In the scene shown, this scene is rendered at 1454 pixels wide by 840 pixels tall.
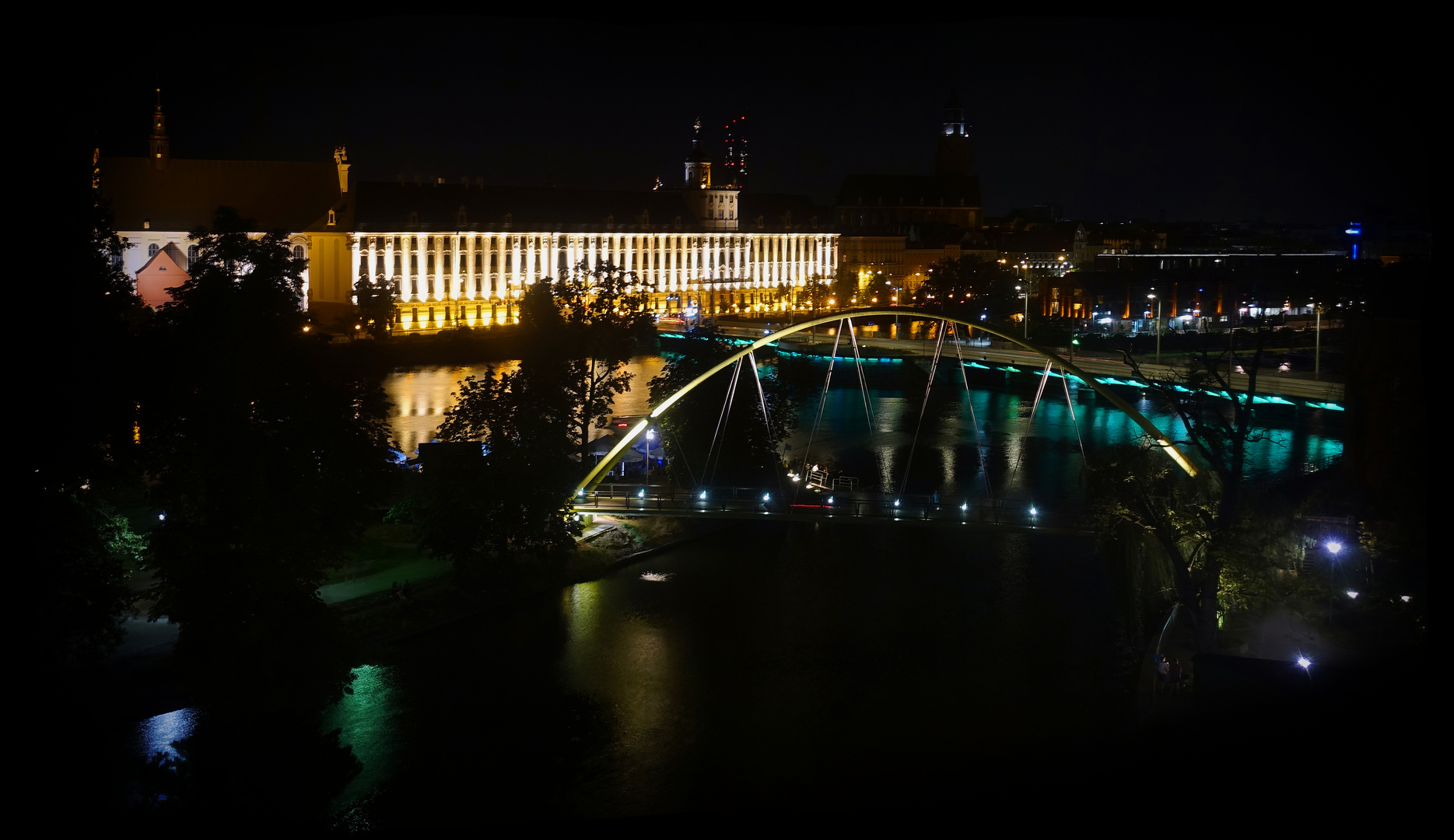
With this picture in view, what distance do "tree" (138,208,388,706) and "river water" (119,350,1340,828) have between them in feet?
2.86

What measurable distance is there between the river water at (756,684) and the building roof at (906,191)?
53412 millimetres

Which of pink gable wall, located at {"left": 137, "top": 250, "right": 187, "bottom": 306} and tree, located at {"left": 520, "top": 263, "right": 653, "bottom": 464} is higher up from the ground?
pink gable wall, located at {"left": 137, "top": 250, "right": 187, "bottom": 306}

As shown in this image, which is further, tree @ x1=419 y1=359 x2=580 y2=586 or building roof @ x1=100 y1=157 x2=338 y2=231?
building roof @ x1=100 y1=157 x2=338 y2=231

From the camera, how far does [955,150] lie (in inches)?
2746

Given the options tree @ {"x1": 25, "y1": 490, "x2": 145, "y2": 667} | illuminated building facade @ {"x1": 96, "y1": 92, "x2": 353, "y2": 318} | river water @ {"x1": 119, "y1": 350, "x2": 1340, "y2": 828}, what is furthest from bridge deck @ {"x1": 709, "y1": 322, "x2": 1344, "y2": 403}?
illuminated building facade @ {"x1": 96, "y1": 92, "x2": 353, "y2": 318}

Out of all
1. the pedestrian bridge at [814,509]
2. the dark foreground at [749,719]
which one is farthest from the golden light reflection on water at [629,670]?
the pedestrian bridge at [814,509]

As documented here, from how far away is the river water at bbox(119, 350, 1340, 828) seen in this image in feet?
25.7

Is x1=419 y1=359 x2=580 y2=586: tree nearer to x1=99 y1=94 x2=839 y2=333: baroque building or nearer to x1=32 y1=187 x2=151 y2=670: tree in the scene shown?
x1=32 y1=187 x2=151 y2=670: tree

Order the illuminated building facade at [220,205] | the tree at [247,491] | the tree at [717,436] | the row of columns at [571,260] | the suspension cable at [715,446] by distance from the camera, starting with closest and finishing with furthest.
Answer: the tree at [247,491] → the suspension cable at [715,446] → the tree at [717,436] → the illuminated building facade at [220,205] → the row of columns at [571,260]

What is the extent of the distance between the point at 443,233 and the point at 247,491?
114 feet

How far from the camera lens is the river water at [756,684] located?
782 centimetres

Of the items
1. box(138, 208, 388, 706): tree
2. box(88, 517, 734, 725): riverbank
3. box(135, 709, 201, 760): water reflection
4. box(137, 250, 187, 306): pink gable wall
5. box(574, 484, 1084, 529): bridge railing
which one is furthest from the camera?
box(137, 250, 187, 306): pink gable wall

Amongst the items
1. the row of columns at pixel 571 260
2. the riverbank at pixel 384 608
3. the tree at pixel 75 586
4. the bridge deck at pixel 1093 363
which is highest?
the row of columns at pixel 571 260

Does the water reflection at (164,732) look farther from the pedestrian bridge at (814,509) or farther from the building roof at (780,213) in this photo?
the building roof at (780,213)
